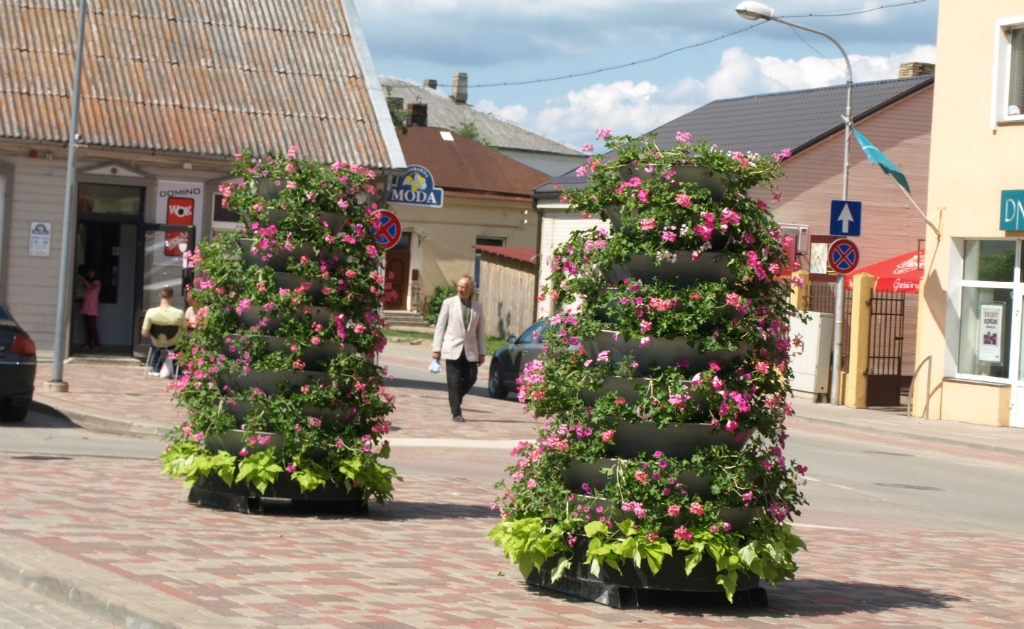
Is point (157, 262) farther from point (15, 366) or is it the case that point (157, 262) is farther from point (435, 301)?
point (435, 301)

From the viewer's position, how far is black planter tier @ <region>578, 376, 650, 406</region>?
6680 mm

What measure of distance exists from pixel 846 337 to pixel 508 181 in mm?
28371

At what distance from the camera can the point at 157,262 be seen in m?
23.9

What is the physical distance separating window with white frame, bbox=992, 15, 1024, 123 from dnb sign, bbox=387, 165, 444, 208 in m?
9.96

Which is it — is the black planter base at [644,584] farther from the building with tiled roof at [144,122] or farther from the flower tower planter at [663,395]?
the building with tiled roof at [144,122]

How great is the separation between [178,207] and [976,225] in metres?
14.2

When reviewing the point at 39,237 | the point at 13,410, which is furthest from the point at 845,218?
the point at 13,410

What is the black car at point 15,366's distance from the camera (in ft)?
49.9

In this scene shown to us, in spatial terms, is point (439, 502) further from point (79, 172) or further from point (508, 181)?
point (508, 181)

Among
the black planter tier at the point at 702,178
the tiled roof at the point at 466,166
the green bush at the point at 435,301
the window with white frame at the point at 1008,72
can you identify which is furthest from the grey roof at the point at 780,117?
the black planter tier at the point at 702,178

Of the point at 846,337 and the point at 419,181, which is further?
the point at 846,337

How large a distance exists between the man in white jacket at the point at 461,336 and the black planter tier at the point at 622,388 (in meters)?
10.6

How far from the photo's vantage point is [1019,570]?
891cm

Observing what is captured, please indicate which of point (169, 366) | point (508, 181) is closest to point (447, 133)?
point (508, 181)
